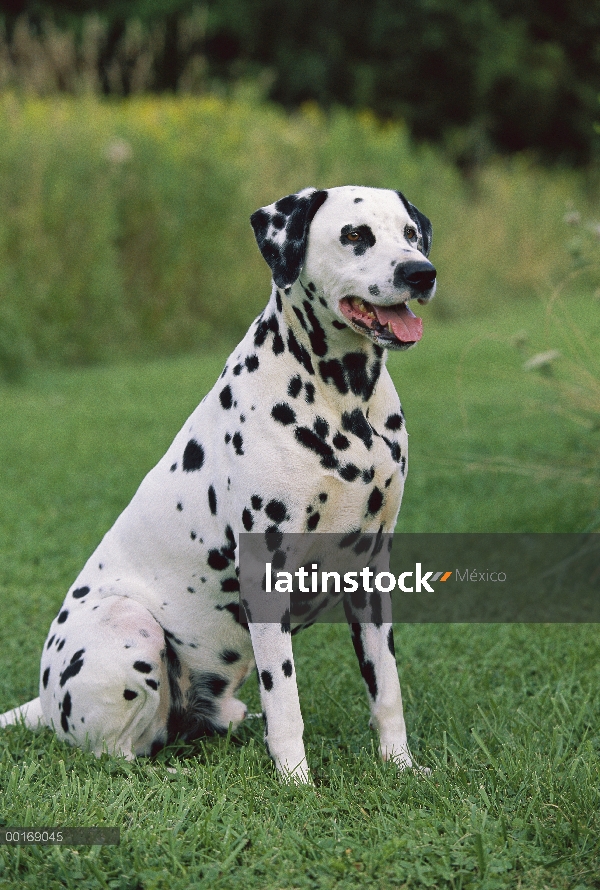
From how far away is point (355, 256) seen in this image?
2.94 meters

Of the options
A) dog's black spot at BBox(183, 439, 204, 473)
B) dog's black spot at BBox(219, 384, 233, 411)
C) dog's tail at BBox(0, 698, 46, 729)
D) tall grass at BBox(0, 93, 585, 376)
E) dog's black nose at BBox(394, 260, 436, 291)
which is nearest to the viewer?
dog's black nose at BBox(394, 260, 436, 291)

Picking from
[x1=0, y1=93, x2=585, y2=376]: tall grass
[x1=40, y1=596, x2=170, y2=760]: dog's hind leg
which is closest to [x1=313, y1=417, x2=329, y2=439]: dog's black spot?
[x1=40, y1=596, x2=170, y2=760]: dog's hind leg

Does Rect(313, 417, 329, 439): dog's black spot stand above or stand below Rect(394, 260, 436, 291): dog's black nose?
below

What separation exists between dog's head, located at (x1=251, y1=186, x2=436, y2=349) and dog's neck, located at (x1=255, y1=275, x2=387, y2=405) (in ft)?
0.14

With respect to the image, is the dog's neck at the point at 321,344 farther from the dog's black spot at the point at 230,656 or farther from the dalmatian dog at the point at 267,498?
the dog's black spot at the point at 230,656

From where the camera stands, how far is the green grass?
257cm

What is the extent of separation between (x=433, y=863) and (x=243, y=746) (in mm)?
911

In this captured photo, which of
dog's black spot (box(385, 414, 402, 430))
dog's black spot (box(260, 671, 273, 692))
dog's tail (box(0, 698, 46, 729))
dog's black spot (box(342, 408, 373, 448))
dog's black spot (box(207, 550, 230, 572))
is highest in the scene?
dog's black spot (box(342, 408, 373, 448))

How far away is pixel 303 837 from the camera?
2688 millimetres

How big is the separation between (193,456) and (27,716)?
1.10 metres

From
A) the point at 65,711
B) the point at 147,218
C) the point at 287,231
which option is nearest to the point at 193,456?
the point at 287,231

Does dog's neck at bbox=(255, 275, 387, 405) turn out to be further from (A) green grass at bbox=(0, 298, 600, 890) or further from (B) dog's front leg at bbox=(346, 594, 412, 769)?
(A) green grass at bbox=(0, 298, 600, 890)

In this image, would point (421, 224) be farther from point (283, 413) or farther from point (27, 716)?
point (27, 716)

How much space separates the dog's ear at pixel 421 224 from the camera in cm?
315
